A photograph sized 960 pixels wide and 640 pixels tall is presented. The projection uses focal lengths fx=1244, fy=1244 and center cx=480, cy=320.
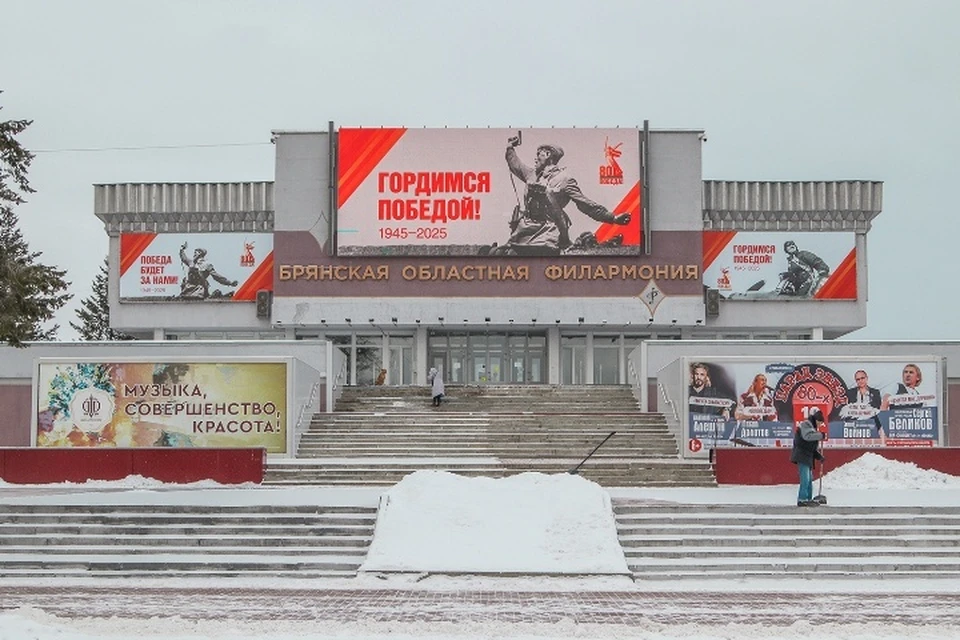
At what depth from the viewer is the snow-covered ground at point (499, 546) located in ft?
40.7

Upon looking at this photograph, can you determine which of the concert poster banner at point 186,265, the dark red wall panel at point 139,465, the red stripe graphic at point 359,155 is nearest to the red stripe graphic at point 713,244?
the red stripe graphic at point 359,155

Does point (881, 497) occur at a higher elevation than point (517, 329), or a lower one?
lower

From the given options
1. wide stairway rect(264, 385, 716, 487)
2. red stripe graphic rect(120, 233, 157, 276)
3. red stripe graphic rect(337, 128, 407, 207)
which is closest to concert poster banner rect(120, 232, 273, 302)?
red stripe graphic rect(120, 233, 157, 276)

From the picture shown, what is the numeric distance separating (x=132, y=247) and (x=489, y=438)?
72.0 feet

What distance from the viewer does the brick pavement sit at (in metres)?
13.5

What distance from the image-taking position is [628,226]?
149 feet

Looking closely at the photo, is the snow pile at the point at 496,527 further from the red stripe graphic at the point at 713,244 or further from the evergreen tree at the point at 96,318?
the evergreen tree at the point at 96,318

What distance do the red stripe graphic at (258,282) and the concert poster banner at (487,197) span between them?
3.25 metres

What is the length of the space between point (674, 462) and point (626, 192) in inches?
754

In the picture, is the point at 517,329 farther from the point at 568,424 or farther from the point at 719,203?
the point at 568,424

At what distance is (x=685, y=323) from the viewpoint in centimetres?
4559

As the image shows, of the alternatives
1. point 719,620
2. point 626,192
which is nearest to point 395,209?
point 626,192

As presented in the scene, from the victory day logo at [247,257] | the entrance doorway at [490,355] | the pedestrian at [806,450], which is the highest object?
the victory day logo at [247,257]

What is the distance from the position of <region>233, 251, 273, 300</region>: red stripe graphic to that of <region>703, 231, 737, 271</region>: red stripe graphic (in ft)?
53.4
